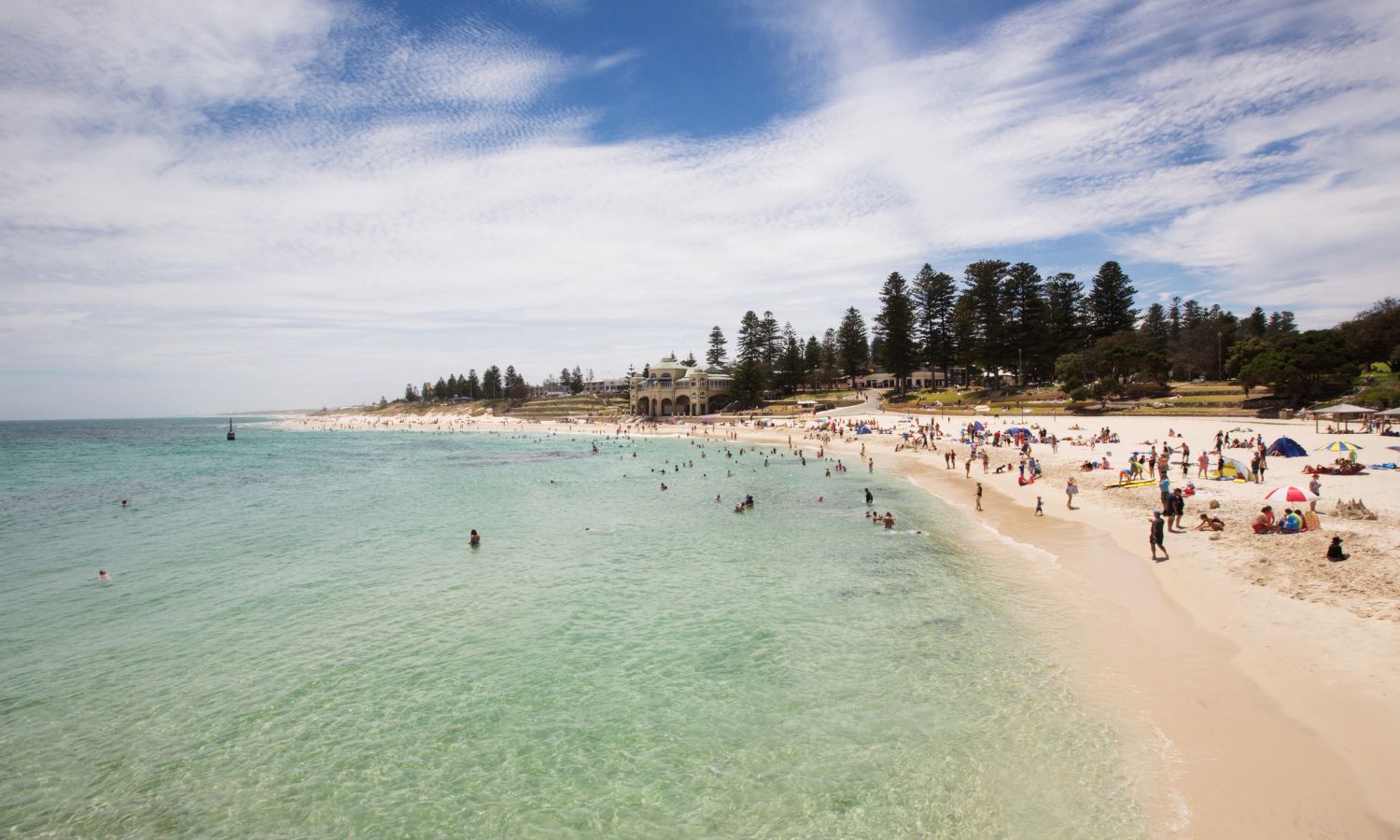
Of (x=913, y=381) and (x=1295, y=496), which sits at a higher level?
(x=913, y=381)

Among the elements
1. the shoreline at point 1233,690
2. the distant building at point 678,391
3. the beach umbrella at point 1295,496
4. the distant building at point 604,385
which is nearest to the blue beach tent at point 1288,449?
the beach umbrella at point 1295,496

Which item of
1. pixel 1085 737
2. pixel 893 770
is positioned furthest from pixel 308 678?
pixel 1085 737

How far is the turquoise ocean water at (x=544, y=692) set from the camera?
801 centimetres

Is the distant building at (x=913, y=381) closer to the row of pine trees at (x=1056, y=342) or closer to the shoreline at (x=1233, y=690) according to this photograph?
the row of pine trees at (x=1056, y=342)

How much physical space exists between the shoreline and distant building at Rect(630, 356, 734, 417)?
93.0 m

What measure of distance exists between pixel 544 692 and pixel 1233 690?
1112 centimetres

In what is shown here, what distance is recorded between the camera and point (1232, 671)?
10.0m

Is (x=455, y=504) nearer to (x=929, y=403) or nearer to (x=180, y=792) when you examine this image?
(x=180, y=792)

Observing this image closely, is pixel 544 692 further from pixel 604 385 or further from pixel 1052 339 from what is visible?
pixel 604 385

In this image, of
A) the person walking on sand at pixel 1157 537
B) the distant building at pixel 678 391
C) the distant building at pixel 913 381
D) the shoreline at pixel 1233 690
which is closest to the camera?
the shoreline at pixel 1233 690

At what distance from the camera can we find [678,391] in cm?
11494

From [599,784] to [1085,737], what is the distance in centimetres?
687

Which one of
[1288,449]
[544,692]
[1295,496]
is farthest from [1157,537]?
[1288,449]

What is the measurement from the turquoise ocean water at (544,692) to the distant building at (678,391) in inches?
3467
